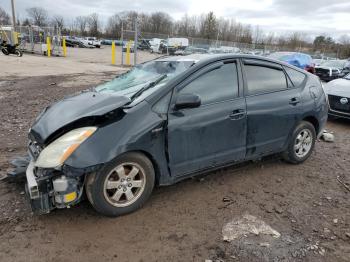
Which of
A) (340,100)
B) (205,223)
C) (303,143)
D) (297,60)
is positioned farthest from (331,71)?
(205,223)

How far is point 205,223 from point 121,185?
92 centimetres

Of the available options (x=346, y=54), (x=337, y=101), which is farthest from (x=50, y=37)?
(x=346, y=54)

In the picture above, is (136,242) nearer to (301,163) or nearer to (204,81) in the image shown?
(204,81)

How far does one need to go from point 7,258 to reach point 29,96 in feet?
23.1

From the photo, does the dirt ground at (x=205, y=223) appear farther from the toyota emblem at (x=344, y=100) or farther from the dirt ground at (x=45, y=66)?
the dirt ground at (x=45, y=66)

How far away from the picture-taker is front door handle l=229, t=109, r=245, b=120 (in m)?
3.56

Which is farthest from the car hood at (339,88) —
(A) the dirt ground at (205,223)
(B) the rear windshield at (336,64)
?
(B) the rear windshield at (336,64)

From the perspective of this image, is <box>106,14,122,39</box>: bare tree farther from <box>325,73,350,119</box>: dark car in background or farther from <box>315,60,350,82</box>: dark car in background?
<box>325,73,350,119</box>: dark car in background

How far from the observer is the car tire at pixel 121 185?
9.30 ft

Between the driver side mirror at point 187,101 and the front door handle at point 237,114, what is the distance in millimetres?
558

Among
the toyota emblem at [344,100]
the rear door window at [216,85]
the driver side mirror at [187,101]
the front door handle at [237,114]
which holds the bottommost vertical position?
the toyota emblem at [344,100]

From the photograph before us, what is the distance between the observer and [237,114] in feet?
11.8

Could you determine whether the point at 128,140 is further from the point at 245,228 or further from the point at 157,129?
the point at 245,228

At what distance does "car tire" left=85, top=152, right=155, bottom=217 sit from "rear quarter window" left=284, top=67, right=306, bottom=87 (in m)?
2.56
